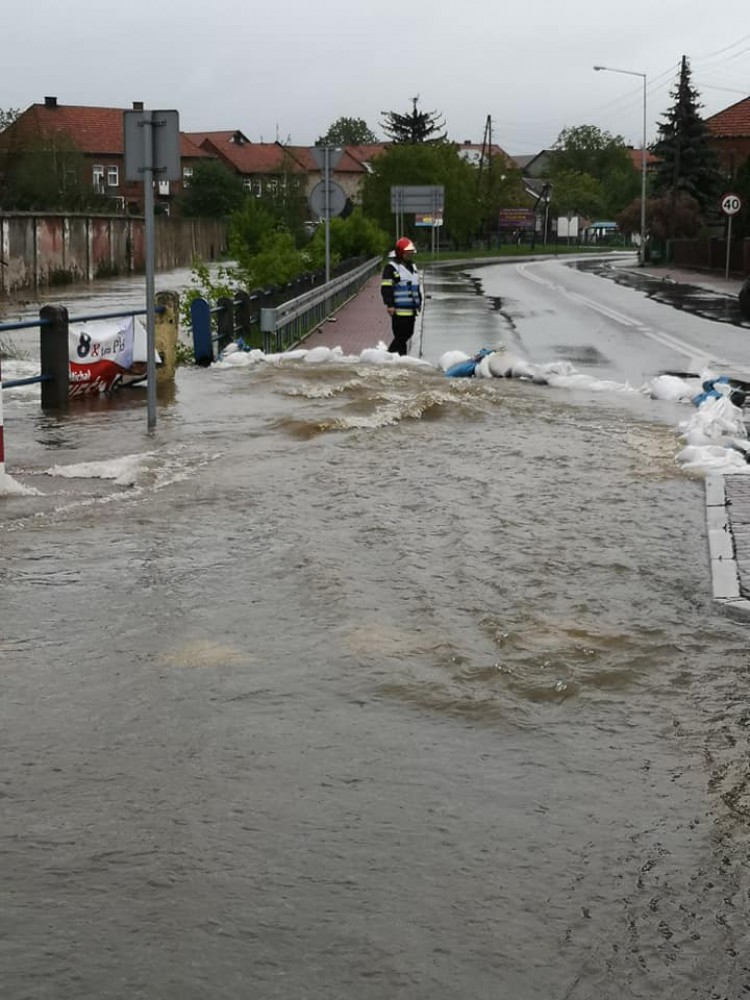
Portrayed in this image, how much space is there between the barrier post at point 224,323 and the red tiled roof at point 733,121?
238ft

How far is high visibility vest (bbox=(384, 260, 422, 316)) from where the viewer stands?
64.0ft

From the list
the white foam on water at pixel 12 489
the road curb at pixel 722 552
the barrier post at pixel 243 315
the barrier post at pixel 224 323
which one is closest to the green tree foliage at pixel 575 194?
the barrier post at pixel 243 315

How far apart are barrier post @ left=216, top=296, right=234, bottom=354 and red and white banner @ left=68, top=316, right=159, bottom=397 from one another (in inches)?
128

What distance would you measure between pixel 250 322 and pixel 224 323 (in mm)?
1425

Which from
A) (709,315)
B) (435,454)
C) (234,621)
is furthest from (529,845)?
(709,315)

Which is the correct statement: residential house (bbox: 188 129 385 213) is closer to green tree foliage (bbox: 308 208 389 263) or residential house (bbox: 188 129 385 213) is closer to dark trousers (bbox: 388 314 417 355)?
green tree foliage (bbox: 308 208 389 263)

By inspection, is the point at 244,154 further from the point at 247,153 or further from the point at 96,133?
the point at 96,133

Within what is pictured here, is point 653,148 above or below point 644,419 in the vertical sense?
above

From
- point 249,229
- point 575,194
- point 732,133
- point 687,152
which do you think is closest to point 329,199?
point 249,229

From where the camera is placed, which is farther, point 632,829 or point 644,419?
point 644,419

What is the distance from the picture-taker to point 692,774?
5125 millimetres

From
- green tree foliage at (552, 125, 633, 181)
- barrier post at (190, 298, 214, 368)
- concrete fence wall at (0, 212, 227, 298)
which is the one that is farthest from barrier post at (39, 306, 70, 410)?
green tree foliage at (552, 125, 633, 181)

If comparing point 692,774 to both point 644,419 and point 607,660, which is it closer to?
point 607,660

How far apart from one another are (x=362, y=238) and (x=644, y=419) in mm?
37307
